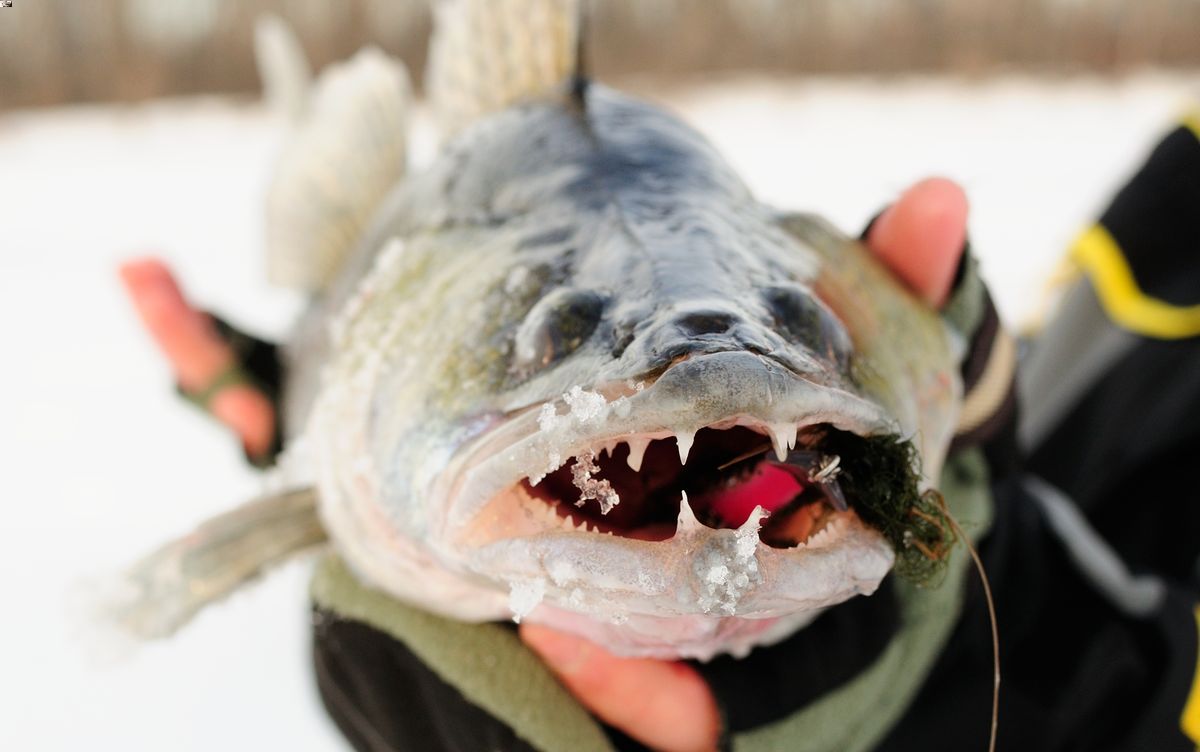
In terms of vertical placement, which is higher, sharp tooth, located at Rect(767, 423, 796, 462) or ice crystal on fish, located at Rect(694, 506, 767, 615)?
sharp tooth, located at Rect(767, 423, 796, 462)

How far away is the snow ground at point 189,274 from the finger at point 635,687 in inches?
18.6

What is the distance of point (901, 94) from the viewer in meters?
4.00

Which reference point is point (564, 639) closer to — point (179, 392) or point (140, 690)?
point (179, 392)

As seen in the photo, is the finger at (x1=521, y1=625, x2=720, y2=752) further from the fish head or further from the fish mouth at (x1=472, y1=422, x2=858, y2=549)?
the fish mouth at (x1=472, y1=422, x2=858, y2=549)

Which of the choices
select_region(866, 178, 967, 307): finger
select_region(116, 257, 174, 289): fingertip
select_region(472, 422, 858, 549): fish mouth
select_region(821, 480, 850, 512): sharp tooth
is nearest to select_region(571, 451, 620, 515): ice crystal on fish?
select_region(472, 422, 858, 549): fish mouth

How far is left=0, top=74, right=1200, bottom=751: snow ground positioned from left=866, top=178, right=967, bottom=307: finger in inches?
8.4

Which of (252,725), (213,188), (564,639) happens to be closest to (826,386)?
(564,639)

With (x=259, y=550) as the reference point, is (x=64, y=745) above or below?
below

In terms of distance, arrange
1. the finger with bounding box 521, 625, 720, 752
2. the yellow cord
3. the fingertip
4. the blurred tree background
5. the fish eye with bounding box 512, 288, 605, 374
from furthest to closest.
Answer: the blurred tree background < the yellow cord < the fingertip < the finger with bounding box 521, 625, 720, 752 < the fish eye with bounding box 512, 288, 605, 374

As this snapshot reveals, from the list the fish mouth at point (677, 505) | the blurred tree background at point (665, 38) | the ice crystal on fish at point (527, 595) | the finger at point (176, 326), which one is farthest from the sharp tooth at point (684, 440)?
the blurred tree background at point (665, 38)

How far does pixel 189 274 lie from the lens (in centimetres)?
278

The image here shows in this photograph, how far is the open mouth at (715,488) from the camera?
23.3 inches

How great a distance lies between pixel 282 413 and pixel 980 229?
8.15 ft

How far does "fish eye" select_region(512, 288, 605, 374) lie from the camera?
24.5 inches
